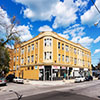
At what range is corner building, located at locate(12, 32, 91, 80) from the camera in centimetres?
2792

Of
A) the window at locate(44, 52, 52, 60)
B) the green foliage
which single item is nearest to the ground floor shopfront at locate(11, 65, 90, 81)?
the window at locate(44, 52, 52, 60)

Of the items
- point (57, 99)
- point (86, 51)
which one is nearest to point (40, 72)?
point (57, 99)

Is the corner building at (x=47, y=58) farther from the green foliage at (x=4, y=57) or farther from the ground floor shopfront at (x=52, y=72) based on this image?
the green foliage at (x=4, y=57)

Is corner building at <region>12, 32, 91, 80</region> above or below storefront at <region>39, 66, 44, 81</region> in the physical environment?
above

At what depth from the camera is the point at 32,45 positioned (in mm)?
32812

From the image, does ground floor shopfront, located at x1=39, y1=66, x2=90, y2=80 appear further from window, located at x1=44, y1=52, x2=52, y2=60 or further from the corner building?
window, located at x1=44, y1=52, x2=52, y2=60

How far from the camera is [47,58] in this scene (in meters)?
28.0

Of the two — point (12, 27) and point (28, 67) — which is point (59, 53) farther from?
point (12, 27)

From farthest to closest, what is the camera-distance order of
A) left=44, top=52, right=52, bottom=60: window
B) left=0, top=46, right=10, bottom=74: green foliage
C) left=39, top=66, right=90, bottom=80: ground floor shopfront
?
left=44, top=52, right=52, bottom=60: window
left=39, top=66, right=90, bottom=80: ground floor shopfront
left=0, top=46, right=10, bottom=74: green foliage

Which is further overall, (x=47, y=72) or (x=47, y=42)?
(x=47, y=42)

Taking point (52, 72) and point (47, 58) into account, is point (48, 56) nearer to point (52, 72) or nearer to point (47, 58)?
point (47, 58)

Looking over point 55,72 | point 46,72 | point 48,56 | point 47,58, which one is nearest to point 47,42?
point 48,56

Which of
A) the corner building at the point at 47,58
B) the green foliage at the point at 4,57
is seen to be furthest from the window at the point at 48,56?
the green foliage at the point at 4,57

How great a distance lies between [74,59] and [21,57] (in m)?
17.0
